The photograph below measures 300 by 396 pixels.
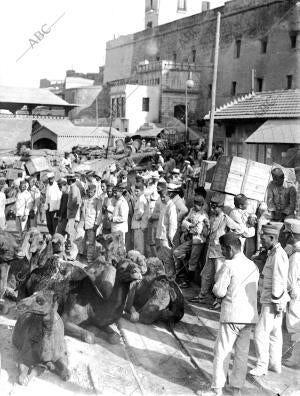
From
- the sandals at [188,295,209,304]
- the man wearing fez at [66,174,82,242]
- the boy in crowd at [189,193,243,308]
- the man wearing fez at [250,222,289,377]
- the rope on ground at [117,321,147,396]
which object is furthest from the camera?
the man wearing fez at [66,174,82,242]

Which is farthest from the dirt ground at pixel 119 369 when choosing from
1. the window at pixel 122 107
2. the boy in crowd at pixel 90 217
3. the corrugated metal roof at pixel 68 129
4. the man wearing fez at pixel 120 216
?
the window at pixel 122 107

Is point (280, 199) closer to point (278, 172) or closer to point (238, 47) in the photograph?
point (278, 172)

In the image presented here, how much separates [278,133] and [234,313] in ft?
34.5

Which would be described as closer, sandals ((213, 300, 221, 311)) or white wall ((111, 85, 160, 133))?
sandals ((213, 300, 221, 311))

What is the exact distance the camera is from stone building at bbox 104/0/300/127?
36.5 metres

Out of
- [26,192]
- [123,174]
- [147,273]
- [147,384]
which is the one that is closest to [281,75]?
[123,174]

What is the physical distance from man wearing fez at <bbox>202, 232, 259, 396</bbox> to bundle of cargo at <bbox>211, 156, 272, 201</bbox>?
14.1 feet

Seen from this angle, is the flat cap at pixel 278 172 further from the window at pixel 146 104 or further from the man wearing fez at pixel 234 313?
the window at pixel 146 104

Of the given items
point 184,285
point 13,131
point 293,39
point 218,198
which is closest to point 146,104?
point 13,131

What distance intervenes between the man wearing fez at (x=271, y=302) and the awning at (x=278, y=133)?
8.71m

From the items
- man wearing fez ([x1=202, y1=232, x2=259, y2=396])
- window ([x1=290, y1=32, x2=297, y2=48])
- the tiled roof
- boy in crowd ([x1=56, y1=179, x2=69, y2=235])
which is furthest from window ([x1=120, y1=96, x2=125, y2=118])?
man wearing fez ([x1=202, y1=232, x2=259, y2=396])

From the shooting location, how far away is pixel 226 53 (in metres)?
42.7

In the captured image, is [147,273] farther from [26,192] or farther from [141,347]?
[26,192]

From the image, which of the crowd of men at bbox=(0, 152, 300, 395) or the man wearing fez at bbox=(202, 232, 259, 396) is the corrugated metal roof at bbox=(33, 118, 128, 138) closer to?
the crowd of men at bbox=(0, 152, 300, 395)
